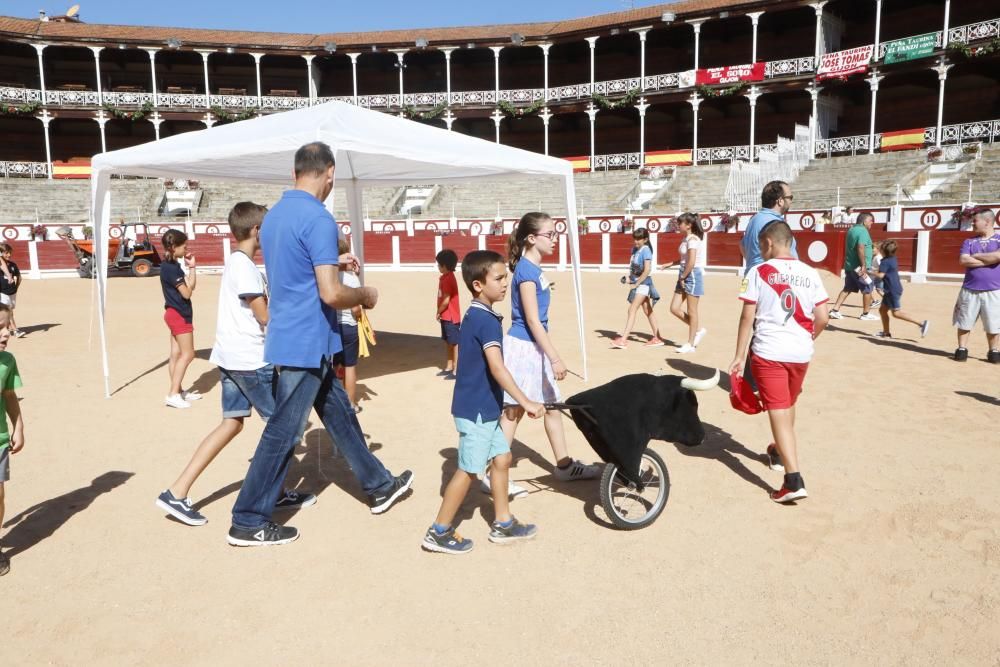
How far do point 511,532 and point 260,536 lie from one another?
3.60 feet

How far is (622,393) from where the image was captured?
3.12 m

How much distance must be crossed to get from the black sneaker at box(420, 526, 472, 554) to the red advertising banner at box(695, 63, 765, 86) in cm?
2853

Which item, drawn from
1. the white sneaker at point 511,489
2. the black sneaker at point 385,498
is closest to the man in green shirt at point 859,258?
the white sneaker at point 511,489

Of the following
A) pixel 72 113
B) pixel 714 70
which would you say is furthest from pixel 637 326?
pixel 72 113

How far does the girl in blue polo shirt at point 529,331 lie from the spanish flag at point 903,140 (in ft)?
81.6

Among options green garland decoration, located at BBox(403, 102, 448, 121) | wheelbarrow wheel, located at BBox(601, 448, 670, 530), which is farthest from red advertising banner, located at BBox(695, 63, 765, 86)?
wheelbarrow wheel, located at BBox(601, 448, 670, 530)

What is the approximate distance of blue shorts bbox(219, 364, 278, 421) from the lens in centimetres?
340

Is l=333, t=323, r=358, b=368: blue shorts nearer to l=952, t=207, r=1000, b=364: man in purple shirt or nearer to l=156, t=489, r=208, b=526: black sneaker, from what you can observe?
l=156, t=489, r=208, b=526: black sneaker

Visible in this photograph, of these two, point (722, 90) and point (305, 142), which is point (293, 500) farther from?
point (722, 90)

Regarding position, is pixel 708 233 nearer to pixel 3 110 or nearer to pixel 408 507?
pixel 408 507

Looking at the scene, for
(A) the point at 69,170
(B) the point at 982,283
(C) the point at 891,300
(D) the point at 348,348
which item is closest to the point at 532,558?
(D) the point at 348,348

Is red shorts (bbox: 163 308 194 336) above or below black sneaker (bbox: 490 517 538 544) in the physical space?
above

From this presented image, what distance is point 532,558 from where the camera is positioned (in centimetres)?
302

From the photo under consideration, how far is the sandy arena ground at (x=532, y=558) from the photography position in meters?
2.41
